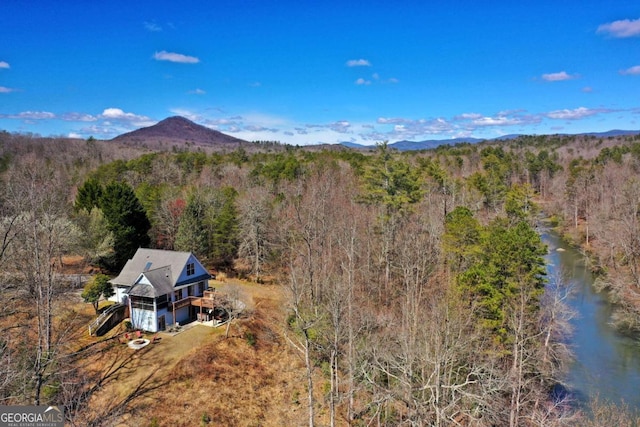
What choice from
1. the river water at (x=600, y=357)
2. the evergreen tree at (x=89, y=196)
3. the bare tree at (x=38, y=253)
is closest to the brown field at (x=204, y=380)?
the bare tree at (x=38, y=253)

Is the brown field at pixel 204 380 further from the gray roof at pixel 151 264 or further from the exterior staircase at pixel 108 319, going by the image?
the gray roof at pixel 151 264

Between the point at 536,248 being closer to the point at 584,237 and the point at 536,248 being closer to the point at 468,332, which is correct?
the point at 468,332

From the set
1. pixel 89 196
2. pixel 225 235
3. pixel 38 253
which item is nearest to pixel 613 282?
pixel 225 235

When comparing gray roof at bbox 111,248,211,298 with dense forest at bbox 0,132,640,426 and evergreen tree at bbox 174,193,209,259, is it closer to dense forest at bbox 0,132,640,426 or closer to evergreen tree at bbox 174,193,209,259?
dense forest at bbox 0,132,640,426

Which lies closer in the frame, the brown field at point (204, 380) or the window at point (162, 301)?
the brown field at point (204, 380)

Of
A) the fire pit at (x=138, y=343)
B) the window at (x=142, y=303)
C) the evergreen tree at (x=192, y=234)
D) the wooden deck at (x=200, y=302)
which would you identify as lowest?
the fire pit at (x=138, y=343)

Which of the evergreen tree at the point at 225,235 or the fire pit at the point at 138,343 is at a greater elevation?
the evergreen tree at the point at 225,235

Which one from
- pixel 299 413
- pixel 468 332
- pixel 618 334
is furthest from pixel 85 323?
pixel 618 334
